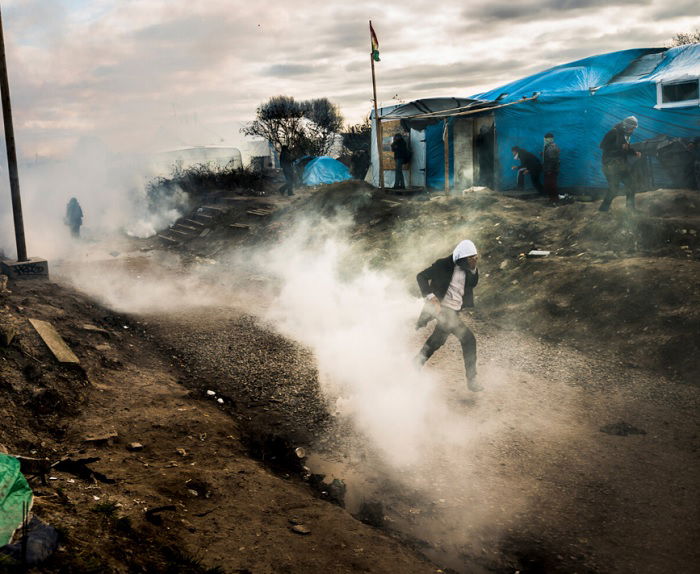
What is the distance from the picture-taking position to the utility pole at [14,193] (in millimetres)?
10898

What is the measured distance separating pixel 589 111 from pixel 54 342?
14.4 m

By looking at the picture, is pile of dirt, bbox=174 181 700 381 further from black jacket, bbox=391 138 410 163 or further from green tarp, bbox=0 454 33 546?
green tarp, bbox=0 454 33 546

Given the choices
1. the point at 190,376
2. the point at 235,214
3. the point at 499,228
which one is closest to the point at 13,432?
the point at 190,376

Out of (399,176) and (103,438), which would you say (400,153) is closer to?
(399,176)

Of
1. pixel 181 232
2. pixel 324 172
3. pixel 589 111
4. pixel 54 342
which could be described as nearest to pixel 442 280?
pixel 54 342

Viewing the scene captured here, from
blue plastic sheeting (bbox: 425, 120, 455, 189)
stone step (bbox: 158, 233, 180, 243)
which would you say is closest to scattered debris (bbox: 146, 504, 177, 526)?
blue plastic sheeting (bbox: 425, 120, 455, 189)

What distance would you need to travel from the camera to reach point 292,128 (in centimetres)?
3647

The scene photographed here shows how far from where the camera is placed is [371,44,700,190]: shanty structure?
1409 cm

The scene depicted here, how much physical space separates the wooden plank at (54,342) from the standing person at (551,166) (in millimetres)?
11933

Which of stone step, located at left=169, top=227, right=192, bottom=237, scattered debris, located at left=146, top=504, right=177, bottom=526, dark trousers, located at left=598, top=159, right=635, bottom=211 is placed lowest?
scattered debris, located at left=146, top=504, right=177, bottom=526

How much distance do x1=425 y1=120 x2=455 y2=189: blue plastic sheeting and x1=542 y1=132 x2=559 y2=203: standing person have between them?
14.0 feet

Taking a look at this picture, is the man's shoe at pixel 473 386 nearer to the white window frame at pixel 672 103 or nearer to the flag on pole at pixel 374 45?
the white window frame at pixel 672 103

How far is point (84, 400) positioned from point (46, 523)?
3.15 m

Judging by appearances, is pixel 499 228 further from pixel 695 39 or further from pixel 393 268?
pixel 695 39
